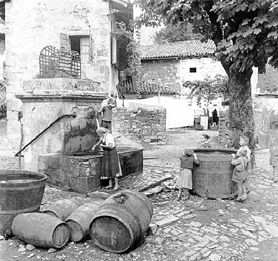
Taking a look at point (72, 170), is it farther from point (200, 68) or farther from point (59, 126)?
point (200, 68)

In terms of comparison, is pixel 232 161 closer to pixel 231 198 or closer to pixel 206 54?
pixel 231 198

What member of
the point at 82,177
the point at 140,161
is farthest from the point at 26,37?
the point at 82,177

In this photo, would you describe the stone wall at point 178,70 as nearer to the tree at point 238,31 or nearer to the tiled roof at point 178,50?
the tiled roof at point 178,50

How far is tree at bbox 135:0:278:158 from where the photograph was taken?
748 centimetres

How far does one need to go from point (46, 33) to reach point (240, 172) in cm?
1212

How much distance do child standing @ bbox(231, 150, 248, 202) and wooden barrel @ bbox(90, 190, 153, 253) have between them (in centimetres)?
282

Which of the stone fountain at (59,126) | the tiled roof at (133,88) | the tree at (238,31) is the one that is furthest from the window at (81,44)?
the stone fountain at (59,126)

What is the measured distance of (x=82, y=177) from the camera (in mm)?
6805

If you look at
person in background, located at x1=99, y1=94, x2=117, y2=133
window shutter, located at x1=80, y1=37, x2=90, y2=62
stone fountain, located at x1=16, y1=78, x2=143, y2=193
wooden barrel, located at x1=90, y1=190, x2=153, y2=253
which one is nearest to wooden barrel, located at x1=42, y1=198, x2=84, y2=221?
wooden barrel, located at x1=90, y1=190, x2=153, y2=253

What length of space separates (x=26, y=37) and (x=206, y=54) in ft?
45.0

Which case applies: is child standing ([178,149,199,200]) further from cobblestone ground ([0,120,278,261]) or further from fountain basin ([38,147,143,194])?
fountain basin ([38,147,143,194])

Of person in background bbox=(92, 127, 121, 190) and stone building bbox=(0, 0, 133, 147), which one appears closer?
person in background bbox=(92, 127, 121, 190)

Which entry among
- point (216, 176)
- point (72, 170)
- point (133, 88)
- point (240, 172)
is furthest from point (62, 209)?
point (133, 88)

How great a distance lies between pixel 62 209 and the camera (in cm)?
532
